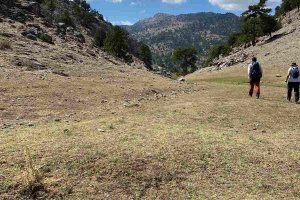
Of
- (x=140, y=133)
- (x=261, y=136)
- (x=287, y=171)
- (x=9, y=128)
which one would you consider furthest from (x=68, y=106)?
(x=287, y=171)

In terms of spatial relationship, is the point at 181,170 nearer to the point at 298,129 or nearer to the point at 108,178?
the point at 108,178

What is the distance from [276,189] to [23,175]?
6.58 m

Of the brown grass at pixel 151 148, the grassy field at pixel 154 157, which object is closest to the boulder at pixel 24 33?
the brown grass at pixel 151 148

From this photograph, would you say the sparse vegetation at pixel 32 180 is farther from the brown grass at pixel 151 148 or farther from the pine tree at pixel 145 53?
the pine tree at pixel 145 53

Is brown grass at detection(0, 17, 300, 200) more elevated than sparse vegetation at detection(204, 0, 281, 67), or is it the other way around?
sparse vegetation at detection(204, 0, 281, 67)

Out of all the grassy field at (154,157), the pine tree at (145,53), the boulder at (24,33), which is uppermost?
the pine tree at (145,53)

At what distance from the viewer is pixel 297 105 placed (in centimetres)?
1655

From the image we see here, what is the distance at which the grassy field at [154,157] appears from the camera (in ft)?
23.1

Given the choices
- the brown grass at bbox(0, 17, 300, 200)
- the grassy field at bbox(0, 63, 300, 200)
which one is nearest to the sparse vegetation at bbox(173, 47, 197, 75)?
the brown grass at bbox(0, 17, 300, 200)

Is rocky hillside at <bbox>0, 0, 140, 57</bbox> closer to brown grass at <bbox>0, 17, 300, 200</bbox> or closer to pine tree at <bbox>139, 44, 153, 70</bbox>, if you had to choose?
pine tree at <bbox>139, 44, 153, 70</bbox>

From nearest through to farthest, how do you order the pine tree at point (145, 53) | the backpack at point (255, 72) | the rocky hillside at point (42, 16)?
the backpack at point (255, 72), the rocky hillside at point (42, 16), the pine tree at point (145, 53)

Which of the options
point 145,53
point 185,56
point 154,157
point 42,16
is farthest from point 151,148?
point 145,53

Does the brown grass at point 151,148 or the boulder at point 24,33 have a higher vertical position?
the boulder at point 24,33

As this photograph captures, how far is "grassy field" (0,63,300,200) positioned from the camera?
7.05 metres
